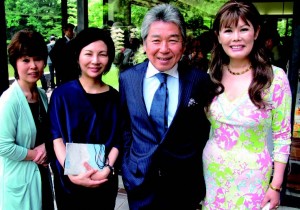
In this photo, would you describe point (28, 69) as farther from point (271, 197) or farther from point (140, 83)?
point (271, 197)

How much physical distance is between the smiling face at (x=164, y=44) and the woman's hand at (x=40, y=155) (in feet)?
→ 3.11

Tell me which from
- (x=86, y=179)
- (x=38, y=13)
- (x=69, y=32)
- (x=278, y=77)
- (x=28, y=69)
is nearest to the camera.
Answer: (x=278, y=77)

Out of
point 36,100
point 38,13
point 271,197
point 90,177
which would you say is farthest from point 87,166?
point 38,13

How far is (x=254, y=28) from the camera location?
1.89 m

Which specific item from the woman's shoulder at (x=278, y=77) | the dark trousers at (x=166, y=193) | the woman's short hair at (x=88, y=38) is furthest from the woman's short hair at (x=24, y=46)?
the woman's shoulder at (x=278, y=77)

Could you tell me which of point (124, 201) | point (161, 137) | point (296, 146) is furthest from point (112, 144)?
point (296, 146)

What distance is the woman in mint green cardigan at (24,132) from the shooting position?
206 cm

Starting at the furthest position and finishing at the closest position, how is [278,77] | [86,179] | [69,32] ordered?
[69,32]
[86,179]
[278,77]

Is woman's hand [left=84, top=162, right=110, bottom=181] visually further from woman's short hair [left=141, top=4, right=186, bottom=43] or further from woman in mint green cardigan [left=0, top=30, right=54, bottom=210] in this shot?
woman's short hair [left=141, top=4, right=186, bottom=43]

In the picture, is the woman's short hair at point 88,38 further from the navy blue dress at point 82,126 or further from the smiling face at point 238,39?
the smiling face at point 238,39

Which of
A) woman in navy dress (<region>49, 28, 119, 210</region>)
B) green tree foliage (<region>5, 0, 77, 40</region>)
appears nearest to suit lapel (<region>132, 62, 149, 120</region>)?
woman in navy dress (<region>49, 28, 119, 210</region>)

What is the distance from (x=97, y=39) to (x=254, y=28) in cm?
94

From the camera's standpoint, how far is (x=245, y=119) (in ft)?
6.18

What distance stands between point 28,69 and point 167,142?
1043 millimetres
